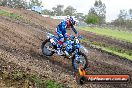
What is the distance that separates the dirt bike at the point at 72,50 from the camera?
1599 centimetres

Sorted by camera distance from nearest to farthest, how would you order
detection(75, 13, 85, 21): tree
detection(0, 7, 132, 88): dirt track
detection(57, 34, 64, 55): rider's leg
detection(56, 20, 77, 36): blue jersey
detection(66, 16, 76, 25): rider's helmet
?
detection(0, 7, 132, 88): dirt track
detection(66, 16, 76, 25): rider's helmet
detection(56, 20, 77, 36): blue jersey
detection(57, 34, 64, 55): rider's leg
detection(75, 13, 85, 21): tree

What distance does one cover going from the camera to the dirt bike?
1599 cm

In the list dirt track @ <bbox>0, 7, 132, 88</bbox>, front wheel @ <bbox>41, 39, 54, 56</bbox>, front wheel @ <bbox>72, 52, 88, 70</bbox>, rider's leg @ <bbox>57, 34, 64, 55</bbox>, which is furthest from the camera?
front wheel @ <bbox>41, 39, 54, 56</bbox>

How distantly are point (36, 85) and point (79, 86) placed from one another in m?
2.20

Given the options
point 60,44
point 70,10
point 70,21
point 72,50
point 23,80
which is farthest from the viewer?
point 70,10

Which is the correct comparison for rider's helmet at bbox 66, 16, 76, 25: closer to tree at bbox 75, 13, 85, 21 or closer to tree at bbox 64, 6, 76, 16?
tree at bbox 64, 6, 76, 16

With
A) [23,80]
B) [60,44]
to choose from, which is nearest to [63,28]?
[60,44]

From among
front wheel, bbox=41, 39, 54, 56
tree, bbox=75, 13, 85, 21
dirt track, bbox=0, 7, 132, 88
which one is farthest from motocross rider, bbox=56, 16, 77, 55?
tree, bbox=75, 13, 85, 21

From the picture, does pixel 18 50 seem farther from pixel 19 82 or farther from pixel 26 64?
pixel 19 82

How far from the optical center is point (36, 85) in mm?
12297

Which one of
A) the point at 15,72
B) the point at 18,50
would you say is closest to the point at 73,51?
the point at 18,50

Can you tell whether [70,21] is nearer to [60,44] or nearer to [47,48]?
[60,44]

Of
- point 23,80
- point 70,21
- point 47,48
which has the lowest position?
point 23,80

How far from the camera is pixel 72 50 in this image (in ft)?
53.8
